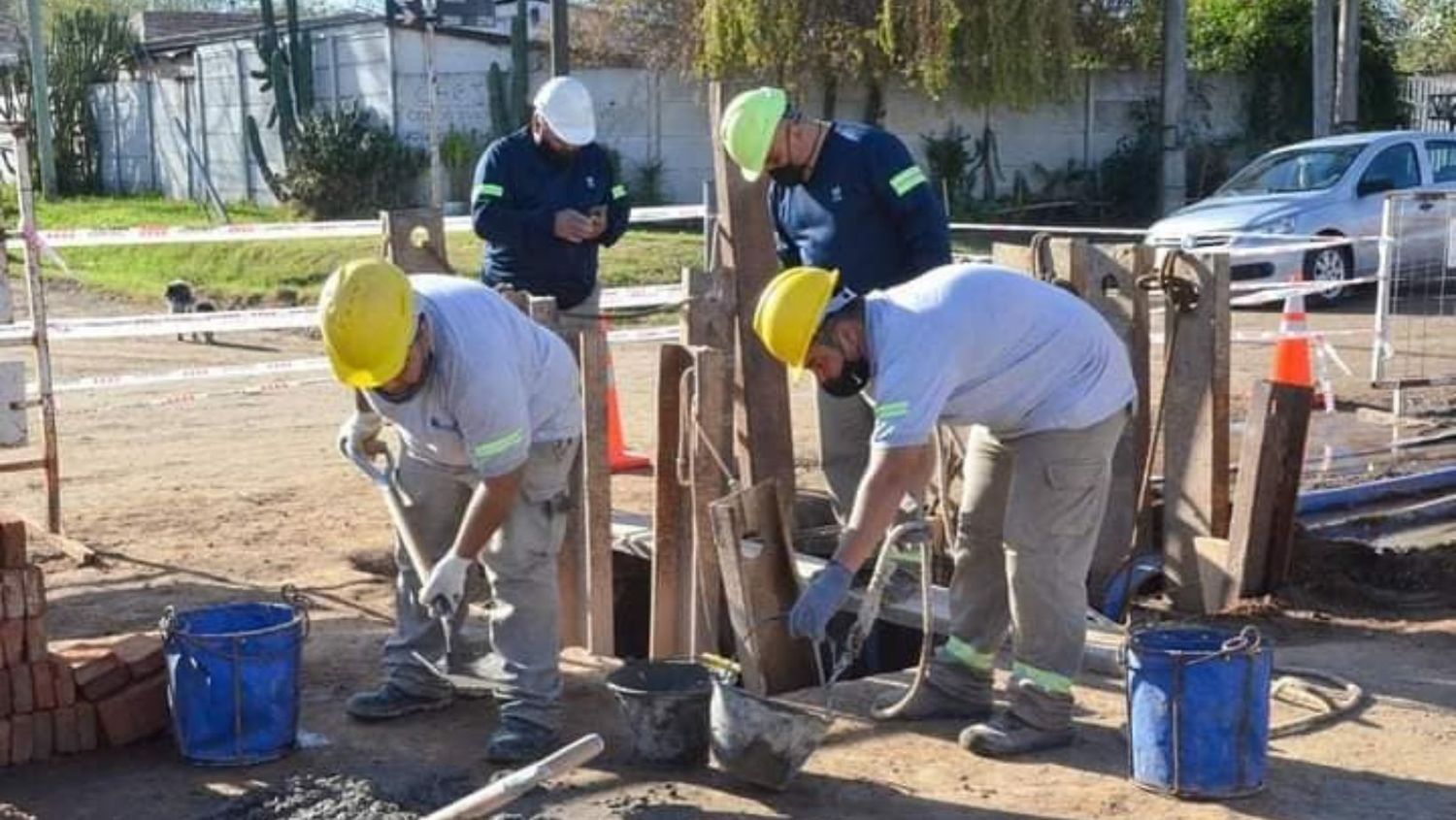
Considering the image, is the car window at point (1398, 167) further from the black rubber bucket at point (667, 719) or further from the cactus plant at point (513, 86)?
the black rubber bucket at point (667, 719)

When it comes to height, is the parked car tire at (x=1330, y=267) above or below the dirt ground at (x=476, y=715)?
above

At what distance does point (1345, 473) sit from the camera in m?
9.76

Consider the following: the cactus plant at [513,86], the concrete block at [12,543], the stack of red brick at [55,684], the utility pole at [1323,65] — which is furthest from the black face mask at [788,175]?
the cactus plant at [513,86]

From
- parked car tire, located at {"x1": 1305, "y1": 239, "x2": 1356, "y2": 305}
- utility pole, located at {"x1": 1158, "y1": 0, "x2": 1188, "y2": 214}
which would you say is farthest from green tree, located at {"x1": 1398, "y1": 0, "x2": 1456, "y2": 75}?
parked car tire, located at {"x1": 1305, "y1": 239, "x2": 1356, "y2": 305}

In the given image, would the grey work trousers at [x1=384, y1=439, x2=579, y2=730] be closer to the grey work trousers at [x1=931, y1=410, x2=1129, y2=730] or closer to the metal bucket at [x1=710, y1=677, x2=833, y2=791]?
the metal bucket at [x1=710, y1=677, x2=833, y2=791]

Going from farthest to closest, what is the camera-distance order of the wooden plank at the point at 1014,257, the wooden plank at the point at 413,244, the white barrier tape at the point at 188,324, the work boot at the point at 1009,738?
the white barrier tape at the point at 188,324 → the wooden plank at the point at 1014,257 → the wooden plank at the point at 413,244 → the work boot at the point at 1009,738

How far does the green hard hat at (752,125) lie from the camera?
602 cm

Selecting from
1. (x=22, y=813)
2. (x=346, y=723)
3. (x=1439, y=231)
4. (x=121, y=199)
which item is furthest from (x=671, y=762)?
(x=121, y=199)

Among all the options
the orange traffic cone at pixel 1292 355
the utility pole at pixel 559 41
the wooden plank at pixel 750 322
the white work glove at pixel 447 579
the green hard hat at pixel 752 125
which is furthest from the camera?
the utility pole at pixel 559 41

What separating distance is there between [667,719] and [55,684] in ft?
6.08

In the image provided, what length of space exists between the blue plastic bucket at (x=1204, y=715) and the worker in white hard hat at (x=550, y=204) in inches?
119

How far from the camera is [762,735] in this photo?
4883 millimetres

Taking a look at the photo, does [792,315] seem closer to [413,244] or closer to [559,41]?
[413,244]

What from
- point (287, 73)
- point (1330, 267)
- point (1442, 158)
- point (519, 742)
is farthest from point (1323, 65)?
point (519, 742)
